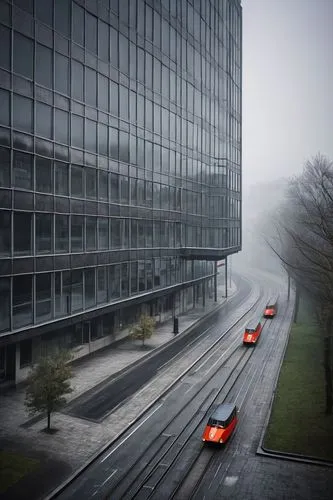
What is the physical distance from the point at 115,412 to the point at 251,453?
29.2 feet

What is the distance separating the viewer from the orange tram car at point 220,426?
22.6m

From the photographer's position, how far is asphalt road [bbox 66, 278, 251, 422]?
89.2ft

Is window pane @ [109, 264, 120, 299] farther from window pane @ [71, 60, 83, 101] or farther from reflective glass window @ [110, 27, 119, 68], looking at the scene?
reflective glass window @ [110, 27, 119, 68]

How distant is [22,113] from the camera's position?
28859mm

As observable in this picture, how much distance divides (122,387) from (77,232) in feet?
40.3

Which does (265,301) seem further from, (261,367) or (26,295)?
(26,295)

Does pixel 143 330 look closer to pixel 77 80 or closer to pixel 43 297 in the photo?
pixel 43 297

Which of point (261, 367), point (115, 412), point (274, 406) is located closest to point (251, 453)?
point (274, 406)

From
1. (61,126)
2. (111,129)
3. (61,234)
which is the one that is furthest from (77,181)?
(111,129)

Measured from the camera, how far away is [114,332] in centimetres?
4447

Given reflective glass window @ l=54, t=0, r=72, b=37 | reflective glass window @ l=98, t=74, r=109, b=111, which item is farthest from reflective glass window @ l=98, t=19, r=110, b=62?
reflective glass window @ l=54, t=0, r=72, b=37

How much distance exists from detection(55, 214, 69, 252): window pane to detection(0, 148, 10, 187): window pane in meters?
5.42

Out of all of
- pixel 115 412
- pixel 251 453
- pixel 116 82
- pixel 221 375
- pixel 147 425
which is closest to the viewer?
pixel 251 453

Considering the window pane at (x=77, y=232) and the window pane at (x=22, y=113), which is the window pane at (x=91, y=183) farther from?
the window pane at (x=22, y=113)
